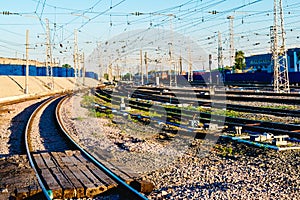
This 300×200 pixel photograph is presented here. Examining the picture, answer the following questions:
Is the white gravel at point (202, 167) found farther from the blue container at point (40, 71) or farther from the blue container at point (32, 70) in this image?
the blue container at point (40, 71)

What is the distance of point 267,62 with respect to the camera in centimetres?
9238

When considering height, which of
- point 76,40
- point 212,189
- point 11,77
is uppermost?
point 76,40

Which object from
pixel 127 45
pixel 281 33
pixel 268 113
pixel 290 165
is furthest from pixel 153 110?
pixel 127 45

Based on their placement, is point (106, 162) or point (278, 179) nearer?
point (278, 179)

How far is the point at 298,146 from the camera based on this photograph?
9.14 metres

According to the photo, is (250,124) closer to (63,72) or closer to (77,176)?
(77,176)

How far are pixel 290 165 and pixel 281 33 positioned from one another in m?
27.6

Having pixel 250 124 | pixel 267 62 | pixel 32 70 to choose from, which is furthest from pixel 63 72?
pixel 250 124

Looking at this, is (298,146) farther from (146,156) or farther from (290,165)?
(146,156)

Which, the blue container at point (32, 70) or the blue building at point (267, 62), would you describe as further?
the blue building at point (267, 62)

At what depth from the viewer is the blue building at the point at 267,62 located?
7347 cm

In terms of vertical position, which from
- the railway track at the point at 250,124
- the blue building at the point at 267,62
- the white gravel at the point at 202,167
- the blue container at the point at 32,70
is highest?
the blue building at the point at 267,62

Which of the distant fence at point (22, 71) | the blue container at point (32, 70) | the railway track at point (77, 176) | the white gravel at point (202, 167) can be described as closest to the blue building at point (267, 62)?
the blue container at point (32, 70)

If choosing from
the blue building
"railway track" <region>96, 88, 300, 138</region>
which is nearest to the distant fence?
the blue building
